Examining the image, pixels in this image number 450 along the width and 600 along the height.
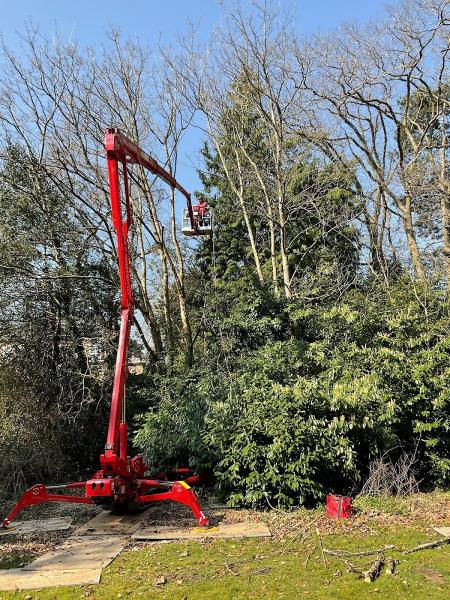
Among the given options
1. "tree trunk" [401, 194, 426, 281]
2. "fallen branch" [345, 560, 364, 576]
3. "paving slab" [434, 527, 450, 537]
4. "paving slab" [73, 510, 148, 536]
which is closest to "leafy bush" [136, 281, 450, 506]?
"paving slab" [73, 510, 148, 536]

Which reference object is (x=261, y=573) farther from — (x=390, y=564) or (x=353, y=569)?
(x=390, y=564)

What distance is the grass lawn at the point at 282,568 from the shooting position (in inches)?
155

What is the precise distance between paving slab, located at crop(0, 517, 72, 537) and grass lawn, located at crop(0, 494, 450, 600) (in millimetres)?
1695

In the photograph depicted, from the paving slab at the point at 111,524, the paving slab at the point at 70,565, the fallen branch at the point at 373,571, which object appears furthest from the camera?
the paving slab at the point at 111,524

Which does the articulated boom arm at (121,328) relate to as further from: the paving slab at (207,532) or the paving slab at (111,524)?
the paving slab at (207,532)

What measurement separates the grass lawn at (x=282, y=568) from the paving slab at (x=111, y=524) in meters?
0.88

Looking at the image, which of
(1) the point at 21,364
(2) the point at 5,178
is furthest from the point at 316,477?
(2) the point at 5,178

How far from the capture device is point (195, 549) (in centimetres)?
525

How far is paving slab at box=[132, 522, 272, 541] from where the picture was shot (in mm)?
5723

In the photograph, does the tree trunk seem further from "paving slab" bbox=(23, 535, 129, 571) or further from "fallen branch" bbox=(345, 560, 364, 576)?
"paving slab" bbox=(23, 535, 129, 571)

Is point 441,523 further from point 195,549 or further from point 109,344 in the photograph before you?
point 109,344

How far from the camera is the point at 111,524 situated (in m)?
6.57

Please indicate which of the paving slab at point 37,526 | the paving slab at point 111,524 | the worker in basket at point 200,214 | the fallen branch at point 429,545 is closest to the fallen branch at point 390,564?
the fallen branch at point 429,545

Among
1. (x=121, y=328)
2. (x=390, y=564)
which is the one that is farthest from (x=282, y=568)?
(x=121, y=328)
